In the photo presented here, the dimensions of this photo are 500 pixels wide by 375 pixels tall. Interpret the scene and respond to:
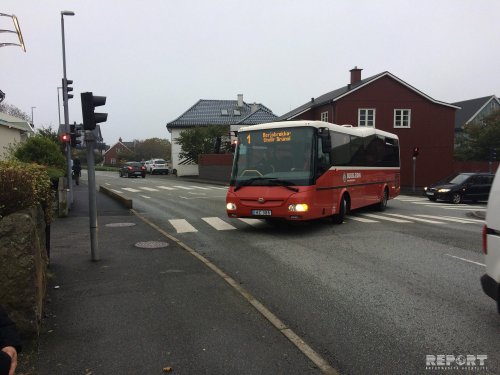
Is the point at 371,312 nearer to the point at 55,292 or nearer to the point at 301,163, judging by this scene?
the point at 55,292

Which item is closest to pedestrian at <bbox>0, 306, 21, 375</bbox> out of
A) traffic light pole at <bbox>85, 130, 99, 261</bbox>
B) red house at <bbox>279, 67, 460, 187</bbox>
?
traffic light pole at <bbox>85, 130, 99, 261</bbox>

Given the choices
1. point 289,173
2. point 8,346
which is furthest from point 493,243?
point 289,173

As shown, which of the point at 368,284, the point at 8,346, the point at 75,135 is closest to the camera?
the point at 8,346

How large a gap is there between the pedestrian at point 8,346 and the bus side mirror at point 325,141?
31.7 feet

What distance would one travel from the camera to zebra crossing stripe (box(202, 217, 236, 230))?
1230 cm

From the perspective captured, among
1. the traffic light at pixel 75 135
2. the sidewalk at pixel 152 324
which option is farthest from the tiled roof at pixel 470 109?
the sidewalk at pixel 152 324

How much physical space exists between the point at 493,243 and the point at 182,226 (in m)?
9.24

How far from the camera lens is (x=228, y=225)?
41.6 ft

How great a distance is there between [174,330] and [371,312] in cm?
230

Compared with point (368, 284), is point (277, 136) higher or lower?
higher

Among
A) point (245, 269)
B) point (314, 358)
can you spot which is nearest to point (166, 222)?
point (245, 269)

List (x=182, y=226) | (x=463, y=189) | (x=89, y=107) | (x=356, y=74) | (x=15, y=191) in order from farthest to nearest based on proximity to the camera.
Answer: (x=356, y=74) < (x=463, y=189) < (x=182, y=226) < (x=89, y=107) < (x=15, y=191)

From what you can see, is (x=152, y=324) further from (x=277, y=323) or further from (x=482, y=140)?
(x=482, y=140)

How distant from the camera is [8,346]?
208 cm
